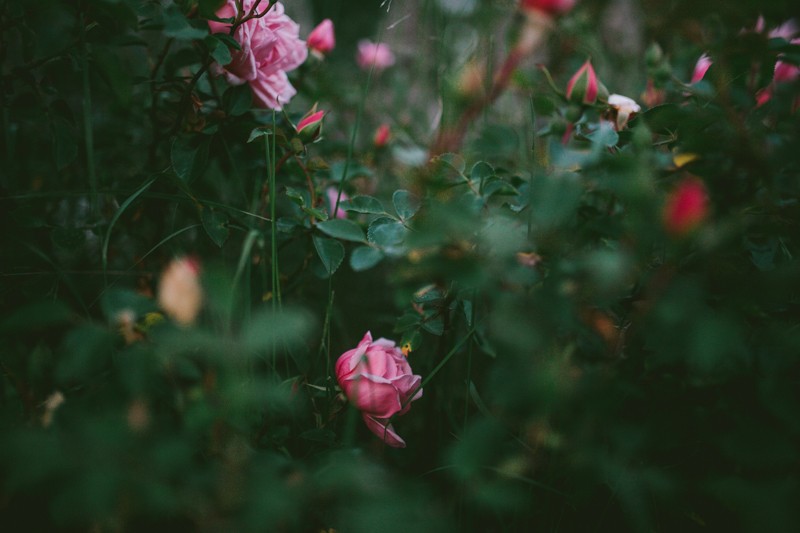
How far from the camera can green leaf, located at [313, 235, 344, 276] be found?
2.05 feet

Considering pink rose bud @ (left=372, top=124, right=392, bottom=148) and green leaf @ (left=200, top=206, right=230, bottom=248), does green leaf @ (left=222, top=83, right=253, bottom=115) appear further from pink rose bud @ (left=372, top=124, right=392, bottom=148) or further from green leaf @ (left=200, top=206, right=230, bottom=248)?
pink rose bud @ (left=372, top=124, right=392, bottom=148)

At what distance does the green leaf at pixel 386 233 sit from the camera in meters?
0.56

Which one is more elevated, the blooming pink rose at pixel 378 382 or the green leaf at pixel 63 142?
the green leaf at pixel 63 142

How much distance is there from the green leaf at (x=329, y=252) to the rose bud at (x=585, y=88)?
1.15ft

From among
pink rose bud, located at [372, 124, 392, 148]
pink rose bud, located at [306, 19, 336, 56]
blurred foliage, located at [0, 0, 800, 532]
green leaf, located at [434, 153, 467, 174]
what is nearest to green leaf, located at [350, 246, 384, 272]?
blurred foliage, located at [0, 0, 800, 532]

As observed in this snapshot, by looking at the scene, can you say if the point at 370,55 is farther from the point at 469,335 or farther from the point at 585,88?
the point at 469,335

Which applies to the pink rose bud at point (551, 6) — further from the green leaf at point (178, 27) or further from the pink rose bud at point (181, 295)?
the pink rose bud at point (181, 295)

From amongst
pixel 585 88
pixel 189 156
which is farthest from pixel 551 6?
pixel 189 156

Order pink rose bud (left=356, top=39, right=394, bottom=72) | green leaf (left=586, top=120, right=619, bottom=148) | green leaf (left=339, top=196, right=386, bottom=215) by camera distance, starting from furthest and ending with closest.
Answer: pink rose bud (left=356, top=39, right=394, bottom=72) → green leaf (left=339, top=196, right=386, bottom=215) → green leaf (left=586, top=120, right=619, bottom=148)

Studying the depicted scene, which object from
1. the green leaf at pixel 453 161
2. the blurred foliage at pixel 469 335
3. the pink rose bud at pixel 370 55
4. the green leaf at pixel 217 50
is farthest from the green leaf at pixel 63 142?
the pink rose bud at pixel 370 55

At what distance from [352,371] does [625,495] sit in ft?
0.93

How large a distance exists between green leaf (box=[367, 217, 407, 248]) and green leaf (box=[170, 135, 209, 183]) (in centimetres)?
25

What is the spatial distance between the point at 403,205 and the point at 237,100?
272mm

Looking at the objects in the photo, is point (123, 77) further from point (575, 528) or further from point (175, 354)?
point (575, 528)
